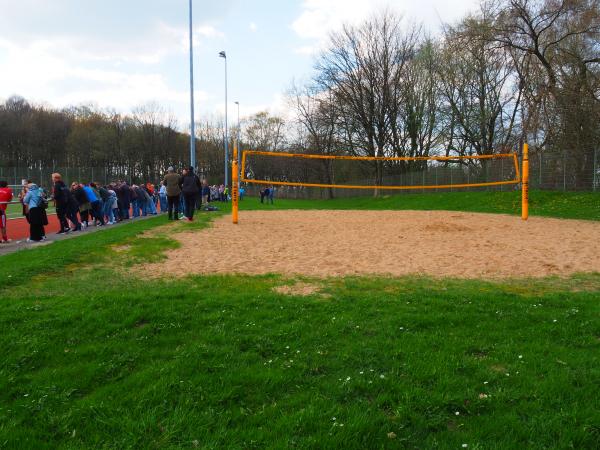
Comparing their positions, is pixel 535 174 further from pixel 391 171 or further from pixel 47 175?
pixel 47 175

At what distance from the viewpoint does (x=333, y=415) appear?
10.6 feet

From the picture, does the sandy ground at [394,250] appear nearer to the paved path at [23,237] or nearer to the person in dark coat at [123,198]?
the paved path at [23,237]

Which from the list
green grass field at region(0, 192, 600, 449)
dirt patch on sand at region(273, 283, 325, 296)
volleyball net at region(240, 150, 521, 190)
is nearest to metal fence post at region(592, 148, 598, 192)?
volleyball net at region(240, 150, 521, 190)

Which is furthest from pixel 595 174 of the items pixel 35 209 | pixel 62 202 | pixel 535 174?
Answer: pixel 35 209

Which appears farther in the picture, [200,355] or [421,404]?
[200,355]

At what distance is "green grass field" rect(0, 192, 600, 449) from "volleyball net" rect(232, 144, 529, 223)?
28.0 ft

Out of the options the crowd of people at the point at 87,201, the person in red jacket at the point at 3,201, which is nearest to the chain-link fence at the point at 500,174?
the crowd of people at the point at 87,201

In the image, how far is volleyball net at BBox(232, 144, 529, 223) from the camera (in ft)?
52.9

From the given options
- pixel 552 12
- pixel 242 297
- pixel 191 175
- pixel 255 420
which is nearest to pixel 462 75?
pixel 552 12

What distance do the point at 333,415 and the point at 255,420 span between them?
55 centimetres

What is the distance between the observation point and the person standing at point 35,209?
1201 cm

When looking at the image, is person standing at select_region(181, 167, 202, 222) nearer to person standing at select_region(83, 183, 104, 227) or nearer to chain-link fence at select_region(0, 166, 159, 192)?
person standing at select_region(83, 183, 104, 227)

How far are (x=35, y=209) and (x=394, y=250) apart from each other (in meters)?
9.24

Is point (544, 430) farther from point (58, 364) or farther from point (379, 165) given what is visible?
point (379, 165)
